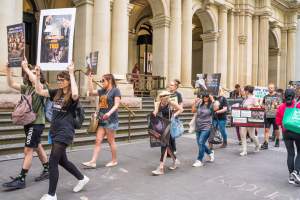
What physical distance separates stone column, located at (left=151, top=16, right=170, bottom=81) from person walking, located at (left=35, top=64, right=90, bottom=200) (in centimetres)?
1231

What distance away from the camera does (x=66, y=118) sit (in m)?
4.88

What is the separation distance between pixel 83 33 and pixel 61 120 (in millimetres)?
9248

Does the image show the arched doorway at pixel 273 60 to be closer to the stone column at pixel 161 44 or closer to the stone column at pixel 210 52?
the stone column at pixel 210 52

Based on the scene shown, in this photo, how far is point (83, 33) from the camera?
44.4 feet

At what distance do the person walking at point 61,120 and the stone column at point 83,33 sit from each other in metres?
8.63

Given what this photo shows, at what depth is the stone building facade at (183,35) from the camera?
13445 mm

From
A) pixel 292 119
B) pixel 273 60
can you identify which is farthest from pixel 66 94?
pixel 273 60

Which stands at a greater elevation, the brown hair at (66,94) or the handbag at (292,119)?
the brown hair at (66,94)

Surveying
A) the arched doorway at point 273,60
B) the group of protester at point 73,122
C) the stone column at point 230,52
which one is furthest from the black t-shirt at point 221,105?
A: the arched doorway at point 273,60

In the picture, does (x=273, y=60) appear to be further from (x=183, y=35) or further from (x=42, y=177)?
(x=42, y=177)

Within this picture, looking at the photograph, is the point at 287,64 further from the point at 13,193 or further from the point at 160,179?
the point at 13,193

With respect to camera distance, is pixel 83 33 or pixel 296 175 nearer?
pixel 296 175

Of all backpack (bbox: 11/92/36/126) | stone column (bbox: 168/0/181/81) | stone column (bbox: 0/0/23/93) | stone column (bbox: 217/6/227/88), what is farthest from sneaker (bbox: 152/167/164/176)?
stone column (bbox: 217/6/227/88)

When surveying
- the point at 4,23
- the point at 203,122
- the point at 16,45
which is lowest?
the point at 203,122
